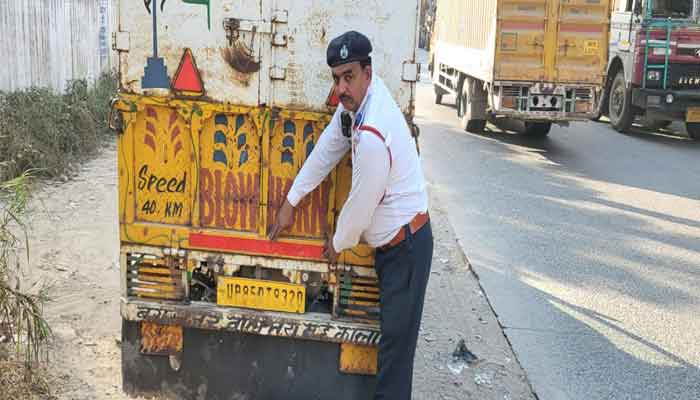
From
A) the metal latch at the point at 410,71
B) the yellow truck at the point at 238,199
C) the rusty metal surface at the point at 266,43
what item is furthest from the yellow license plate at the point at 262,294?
the metal latch at the point at 410,71

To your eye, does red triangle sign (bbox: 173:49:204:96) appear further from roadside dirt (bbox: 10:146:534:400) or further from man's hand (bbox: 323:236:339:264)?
roadside dirt (bbox: 10:146:534:400)

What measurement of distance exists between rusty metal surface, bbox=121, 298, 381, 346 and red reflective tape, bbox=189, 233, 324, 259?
297 millimetres

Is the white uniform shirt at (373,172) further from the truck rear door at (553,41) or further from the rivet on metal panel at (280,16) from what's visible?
the truck rear door at (553,41)

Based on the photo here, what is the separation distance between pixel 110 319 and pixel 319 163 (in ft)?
7.79

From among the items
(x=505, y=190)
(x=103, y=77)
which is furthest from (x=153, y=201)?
(x=103, y=77)

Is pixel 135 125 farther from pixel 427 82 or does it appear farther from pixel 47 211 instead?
pixel 427 82

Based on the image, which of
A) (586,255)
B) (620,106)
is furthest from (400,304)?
(620,106)

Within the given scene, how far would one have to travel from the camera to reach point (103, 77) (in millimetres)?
14453

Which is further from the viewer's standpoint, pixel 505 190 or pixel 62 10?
pixel 62 10

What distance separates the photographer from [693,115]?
14.1 m

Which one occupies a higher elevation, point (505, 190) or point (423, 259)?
point (423, 259)

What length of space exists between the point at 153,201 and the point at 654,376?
328cm

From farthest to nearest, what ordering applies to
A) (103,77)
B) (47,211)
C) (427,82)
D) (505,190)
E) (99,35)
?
(427,82) < (99,35) < (103,77) < (505,190) < (47,211)

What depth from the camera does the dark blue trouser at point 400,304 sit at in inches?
131
